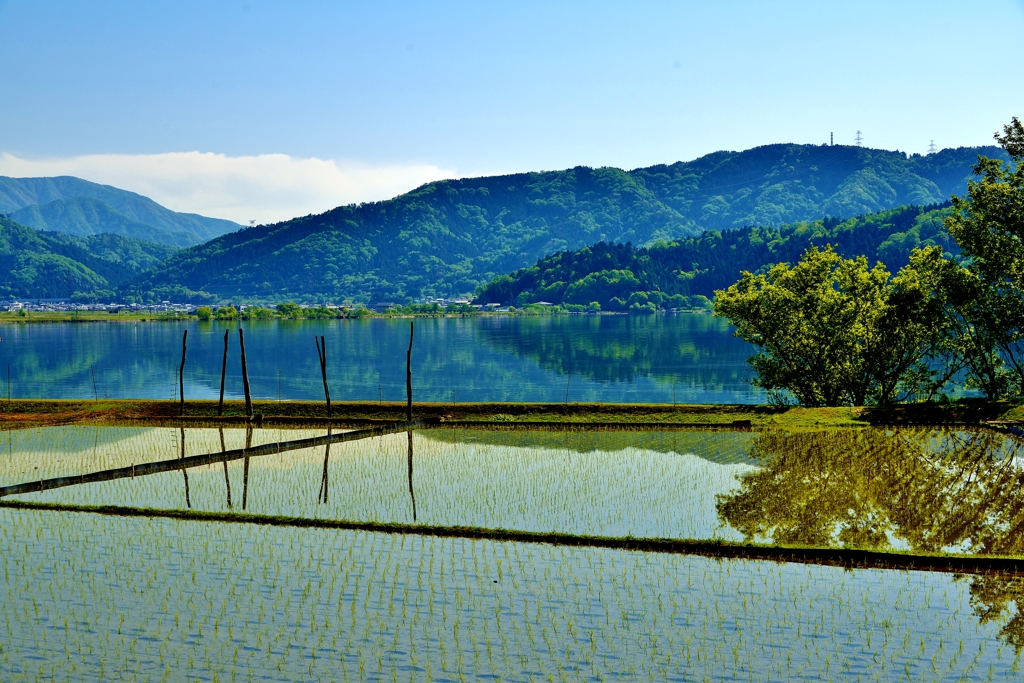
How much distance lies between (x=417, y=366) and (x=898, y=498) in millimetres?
92642

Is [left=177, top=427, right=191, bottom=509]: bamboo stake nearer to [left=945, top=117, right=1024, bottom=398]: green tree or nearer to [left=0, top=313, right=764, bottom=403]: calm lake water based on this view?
[left=0, top=313, right=764, bottom=403]: calm lake water

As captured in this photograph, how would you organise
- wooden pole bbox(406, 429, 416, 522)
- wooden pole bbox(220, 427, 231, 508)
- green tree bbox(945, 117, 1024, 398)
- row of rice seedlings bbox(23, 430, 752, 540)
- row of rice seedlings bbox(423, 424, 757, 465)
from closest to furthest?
row of rice seedlings bbox(23, 430, 752, 540) < wooden pole bbox(406, 429, 416, 522) < wooden pole bbox(220, 427, 231, 508) < row of rice seedlings bbox(423, 424, 757, 465) < green tree bbox(945, 117, 1024, 398)

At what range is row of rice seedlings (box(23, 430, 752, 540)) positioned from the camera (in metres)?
A: 25.3

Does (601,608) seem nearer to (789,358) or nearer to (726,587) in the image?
(726,587)

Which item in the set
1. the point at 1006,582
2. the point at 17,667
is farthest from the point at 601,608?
the point at 17,667

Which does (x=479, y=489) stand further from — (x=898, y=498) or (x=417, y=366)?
(x=417, y=366)

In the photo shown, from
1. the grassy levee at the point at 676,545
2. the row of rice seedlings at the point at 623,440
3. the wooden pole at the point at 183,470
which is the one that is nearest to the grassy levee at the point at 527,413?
the row of rice seedlings at the point at 623,440

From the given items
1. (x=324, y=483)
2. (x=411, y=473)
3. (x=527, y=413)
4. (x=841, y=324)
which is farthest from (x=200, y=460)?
(x=841, y=324)

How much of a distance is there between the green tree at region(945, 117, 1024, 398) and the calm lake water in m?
26.9

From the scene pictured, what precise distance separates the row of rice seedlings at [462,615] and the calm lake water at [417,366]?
37835 millimetres

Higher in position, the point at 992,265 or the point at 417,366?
the point at 992,265

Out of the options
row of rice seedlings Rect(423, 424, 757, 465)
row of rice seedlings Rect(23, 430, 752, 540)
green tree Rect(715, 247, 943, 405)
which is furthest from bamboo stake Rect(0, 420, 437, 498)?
green tree Rect(715, 247, 943, 405)

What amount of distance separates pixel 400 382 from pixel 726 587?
74307 mm

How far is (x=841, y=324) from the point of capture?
45719 mm
